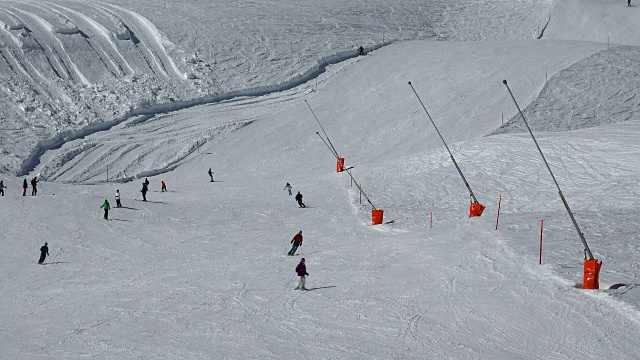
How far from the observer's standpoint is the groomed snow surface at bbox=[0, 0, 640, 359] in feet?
67.2

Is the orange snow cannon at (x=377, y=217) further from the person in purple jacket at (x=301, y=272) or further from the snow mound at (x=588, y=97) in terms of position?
the snow mound at (x=588, y=97)

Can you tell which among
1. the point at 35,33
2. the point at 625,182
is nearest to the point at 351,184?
the point at 625,182

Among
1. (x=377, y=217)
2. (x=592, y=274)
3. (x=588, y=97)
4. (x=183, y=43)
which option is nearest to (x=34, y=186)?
(x=377, y=217)

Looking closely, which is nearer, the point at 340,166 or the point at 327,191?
the point at 327,191

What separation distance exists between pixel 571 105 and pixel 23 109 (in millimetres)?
32724

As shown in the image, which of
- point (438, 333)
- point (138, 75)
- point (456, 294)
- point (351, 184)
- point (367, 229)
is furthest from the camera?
point (138, 75)

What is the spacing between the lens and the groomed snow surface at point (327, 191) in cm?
2048

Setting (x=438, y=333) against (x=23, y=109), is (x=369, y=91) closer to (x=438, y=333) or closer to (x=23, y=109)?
(x=23, y=109)

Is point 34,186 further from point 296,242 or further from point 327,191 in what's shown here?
point 296,242

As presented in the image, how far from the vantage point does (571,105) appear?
47.8 m

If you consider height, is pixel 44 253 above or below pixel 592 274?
below

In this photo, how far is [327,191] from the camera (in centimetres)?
4006

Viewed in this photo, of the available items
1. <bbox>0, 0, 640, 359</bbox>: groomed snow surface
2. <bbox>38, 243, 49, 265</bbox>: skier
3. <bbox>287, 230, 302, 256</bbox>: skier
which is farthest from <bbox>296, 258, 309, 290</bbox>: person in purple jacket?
<bbox>38, 243, 49, 265</bbox>: skier

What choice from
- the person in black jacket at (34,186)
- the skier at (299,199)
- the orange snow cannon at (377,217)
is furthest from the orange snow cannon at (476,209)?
the person in black jacket at (34,186)
